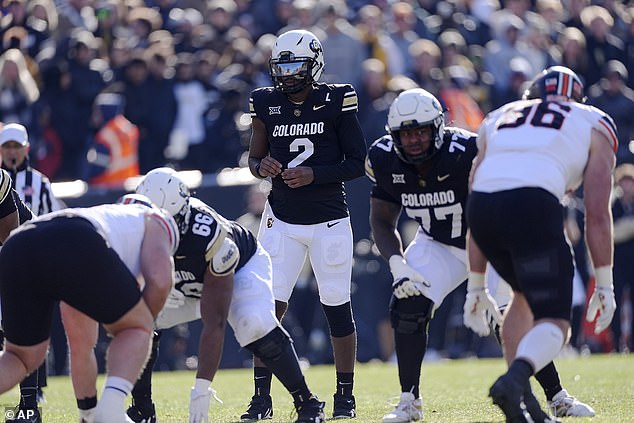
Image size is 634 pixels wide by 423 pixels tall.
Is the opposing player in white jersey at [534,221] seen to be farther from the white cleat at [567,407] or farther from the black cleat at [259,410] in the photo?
the black cleat at [259,410]

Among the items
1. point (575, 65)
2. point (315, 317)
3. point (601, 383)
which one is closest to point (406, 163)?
point (601, 383)

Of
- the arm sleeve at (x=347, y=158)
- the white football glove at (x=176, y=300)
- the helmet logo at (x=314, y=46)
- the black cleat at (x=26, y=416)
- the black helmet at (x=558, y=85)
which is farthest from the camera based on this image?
the helmet logo at (x=314, y=46)

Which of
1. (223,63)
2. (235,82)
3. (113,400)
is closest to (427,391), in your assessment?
(113,400)

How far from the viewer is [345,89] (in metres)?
8.02

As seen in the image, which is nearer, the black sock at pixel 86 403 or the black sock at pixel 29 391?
the black sock at pixel 86 403

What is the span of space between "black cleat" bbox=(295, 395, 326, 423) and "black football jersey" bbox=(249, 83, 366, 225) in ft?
4.72

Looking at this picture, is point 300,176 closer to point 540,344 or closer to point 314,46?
point 314,46

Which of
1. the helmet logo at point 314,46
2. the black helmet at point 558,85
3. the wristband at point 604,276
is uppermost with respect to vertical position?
the helmet logo at point 314,46

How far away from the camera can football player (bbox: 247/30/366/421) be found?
25.8ft

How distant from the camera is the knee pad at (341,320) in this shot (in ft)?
25.8

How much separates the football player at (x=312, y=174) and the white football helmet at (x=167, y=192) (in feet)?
4.25

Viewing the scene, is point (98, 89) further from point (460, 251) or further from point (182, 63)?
point (460, 251)

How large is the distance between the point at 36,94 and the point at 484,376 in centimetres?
598

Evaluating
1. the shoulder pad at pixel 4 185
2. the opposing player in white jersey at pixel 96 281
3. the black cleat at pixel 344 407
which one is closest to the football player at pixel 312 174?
the black cleat at pixel 344 407
